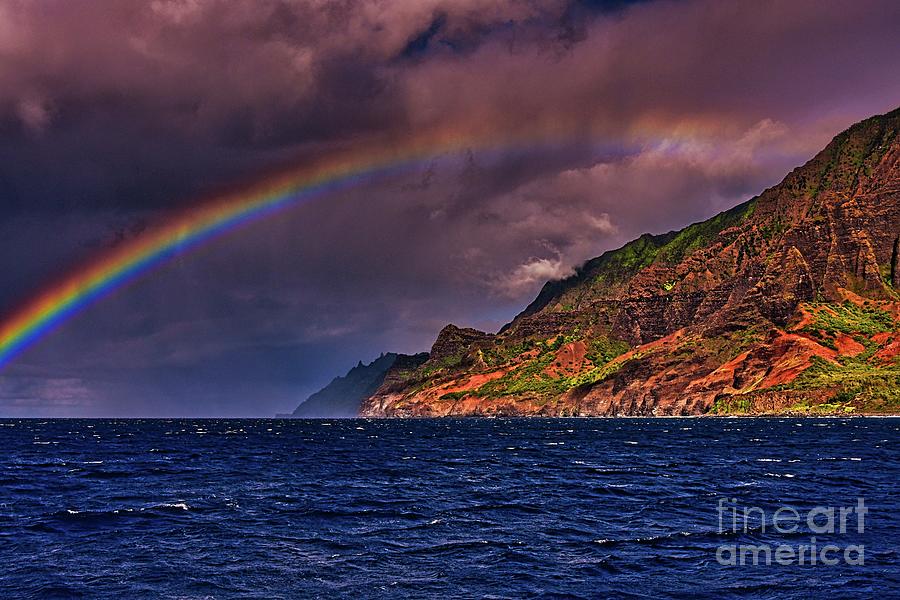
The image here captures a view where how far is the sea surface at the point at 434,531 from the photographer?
3089cm

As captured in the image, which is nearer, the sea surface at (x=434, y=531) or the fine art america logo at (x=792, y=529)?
the sea surface at (x=434, y=531)

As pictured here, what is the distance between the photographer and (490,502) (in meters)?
53.7

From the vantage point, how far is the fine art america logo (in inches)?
1347

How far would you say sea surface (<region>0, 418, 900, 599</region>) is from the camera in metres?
30.9

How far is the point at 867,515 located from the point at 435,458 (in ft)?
200

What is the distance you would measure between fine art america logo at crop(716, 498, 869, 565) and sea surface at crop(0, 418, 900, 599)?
0.43m

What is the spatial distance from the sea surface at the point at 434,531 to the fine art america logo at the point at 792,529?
426 millimetres

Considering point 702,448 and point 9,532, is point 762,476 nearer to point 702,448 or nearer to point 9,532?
point 702,448

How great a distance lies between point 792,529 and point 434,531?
20.3 metres

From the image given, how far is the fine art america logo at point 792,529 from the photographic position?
3422cm

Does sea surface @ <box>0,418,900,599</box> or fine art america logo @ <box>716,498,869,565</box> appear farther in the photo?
fine art america logo @ <box>716,498,869,565</box>

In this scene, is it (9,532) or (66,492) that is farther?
(66,492)

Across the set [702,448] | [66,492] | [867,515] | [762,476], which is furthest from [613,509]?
[702,448]

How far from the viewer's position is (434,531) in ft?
140
